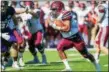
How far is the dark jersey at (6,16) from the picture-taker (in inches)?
257

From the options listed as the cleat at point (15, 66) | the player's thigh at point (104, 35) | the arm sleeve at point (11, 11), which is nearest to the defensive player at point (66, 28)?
the arm sleeve at point (11, 11)

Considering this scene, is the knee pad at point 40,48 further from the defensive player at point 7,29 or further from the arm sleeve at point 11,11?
the arm sleeve at point 11,11

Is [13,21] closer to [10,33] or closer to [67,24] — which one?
[10,33]

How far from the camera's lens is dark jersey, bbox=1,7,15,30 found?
21.4 feet

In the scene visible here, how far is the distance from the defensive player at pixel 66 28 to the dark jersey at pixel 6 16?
433mm

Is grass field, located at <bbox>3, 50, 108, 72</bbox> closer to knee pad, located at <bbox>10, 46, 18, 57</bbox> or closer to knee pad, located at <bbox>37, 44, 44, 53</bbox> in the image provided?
knee pad, located at <bbox>37, 44, 44, 53</bbox>

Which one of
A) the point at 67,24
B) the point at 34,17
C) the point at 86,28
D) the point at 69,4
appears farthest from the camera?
the point at 86,28

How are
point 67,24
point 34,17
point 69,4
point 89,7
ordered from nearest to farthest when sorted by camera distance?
point 67,24
point 69,4
point 34,17
point 89,7

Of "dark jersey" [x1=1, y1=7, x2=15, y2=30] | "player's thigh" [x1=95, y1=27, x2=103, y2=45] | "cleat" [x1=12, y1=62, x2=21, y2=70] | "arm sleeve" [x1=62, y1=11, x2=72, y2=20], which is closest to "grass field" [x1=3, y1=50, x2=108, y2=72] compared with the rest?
"cleat" [x1=12, y1=62, x2=21, y2=70]

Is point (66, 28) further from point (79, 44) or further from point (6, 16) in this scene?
point (6, 16)

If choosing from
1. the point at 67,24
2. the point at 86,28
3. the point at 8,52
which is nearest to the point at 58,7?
the point at 67,24

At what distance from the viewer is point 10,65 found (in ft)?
23.7

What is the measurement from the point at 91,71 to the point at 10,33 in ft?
3.93

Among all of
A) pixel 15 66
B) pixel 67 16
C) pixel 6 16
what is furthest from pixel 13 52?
pixel 67 16
